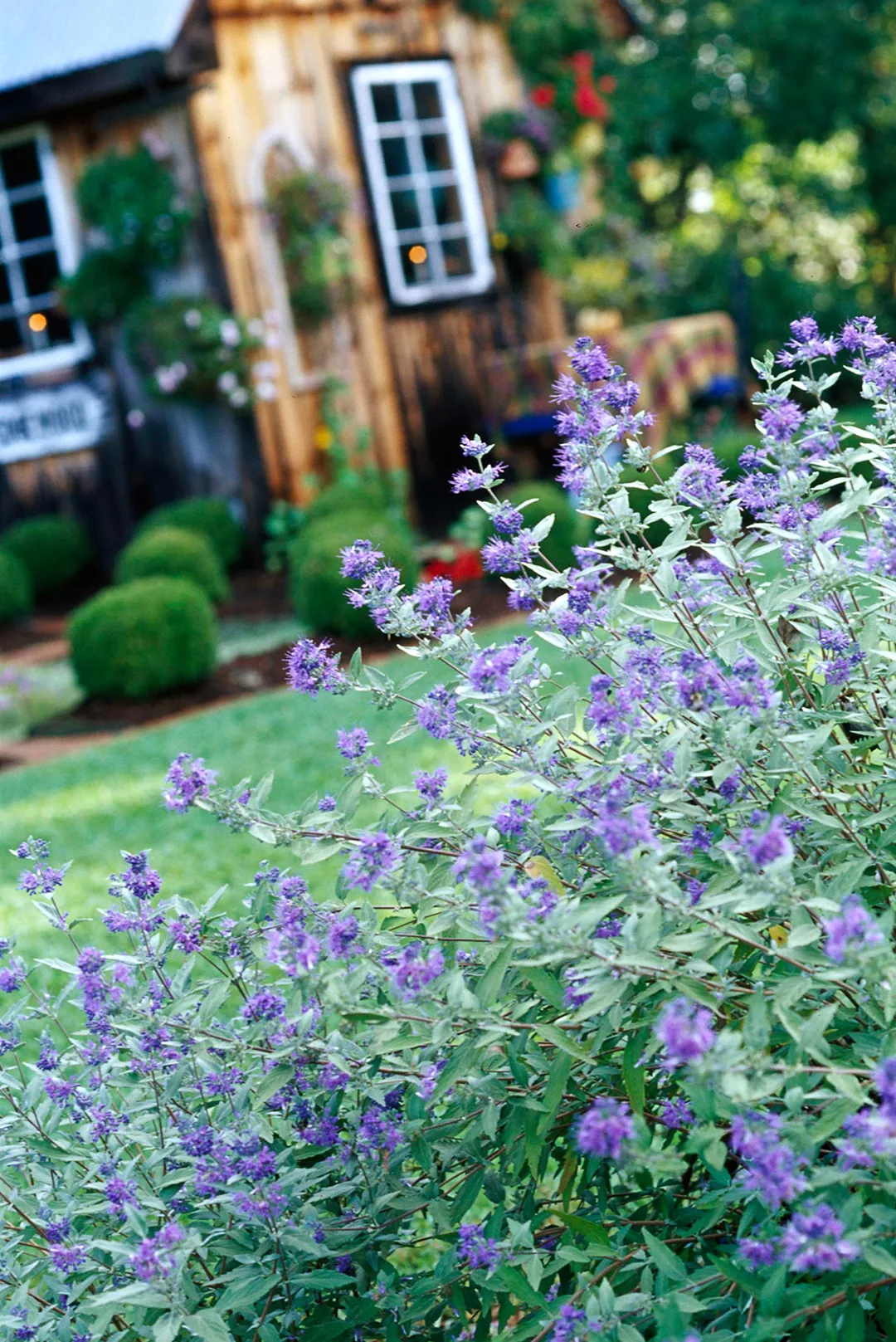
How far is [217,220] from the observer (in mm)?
10555

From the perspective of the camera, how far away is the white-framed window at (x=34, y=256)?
11125 millimetres

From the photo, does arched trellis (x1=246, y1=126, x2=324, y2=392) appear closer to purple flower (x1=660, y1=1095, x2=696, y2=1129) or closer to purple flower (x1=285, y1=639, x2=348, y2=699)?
purple flower (x1=285, y1=639, x2=348, y2=699)

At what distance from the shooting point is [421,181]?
11.7 metres

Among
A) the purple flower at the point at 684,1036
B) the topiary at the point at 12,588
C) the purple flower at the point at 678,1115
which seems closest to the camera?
the purple flower at the point at 684,1036

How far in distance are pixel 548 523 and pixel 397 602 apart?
236 mm

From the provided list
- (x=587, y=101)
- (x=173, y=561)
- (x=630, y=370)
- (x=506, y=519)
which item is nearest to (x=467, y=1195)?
(x=506, y=519)

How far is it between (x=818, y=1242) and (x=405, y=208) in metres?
11.0

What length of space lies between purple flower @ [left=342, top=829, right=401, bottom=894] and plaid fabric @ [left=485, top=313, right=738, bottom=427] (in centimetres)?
979

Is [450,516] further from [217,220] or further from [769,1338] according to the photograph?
[769,1338]

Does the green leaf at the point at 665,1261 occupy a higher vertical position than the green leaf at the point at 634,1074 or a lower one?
lower

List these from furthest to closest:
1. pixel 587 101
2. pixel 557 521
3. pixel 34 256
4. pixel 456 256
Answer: pixel 587 101 → pixel 456 256 → pixel 34 256 → pixel 557 521

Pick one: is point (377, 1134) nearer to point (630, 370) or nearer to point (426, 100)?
point (630, 370)

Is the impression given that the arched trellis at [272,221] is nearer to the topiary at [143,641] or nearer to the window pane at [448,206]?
the window pane at [448,206]

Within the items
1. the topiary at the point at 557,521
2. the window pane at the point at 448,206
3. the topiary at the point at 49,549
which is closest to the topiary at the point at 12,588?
the topiary at the point at 49,549
